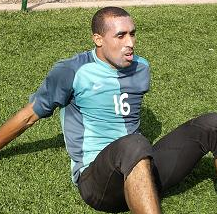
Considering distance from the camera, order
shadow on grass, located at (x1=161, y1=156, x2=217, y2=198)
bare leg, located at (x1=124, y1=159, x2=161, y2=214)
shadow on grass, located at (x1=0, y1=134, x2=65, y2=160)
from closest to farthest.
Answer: bare leg, located at (x1=124, y1=159, x2=161, y2=214)
shadow on grass, located at (x1=161, y1=156, x2=217, y2=198)
shadow on grass, located at (x1=0, y1=134, x2=65, y2=160)

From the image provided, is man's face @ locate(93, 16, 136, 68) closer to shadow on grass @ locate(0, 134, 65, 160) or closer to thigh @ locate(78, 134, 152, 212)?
thigh @ locate(78, 134, 152, 212)

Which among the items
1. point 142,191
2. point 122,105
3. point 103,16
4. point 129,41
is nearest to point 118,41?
point 129,41

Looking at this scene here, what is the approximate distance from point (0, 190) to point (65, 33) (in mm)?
4091

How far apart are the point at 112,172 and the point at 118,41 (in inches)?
36.1

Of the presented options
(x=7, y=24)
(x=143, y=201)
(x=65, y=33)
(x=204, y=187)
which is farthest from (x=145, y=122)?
(x=7, y=24)

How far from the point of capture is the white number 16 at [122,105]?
3.97 m

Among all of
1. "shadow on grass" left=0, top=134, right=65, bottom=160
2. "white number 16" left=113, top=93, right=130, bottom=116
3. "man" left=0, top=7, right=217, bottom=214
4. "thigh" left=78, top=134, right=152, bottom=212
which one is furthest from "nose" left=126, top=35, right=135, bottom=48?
"shadow on grass" left=0, top=134, right=65, bottom=160

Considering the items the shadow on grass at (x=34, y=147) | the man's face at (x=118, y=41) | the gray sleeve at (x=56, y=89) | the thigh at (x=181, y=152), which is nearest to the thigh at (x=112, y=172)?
the thigh at (x=181, y=152)

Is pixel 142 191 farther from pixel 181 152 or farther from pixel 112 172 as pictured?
pixel 181 152

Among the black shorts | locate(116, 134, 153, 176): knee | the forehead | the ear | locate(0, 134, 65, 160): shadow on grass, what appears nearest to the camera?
locate(116, 134, 153, 176): knee

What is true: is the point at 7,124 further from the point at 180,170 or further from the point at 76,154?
the point at 180,170

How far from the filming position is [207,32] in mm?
8328

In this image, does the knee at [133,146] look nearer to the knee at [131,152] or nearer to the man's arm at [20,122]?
the knee at [131,152]

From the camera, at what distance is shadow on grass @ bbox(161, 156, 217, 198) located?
4.40m
